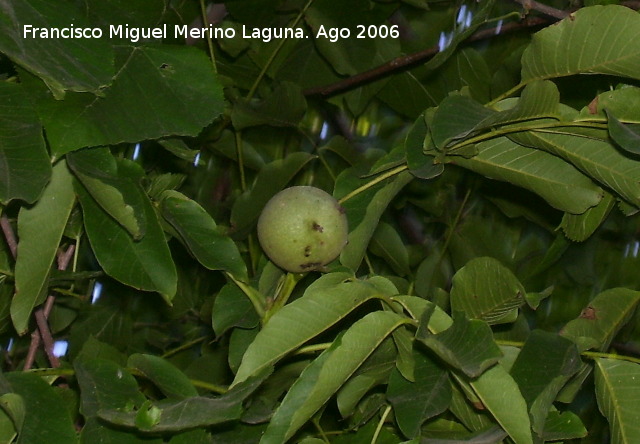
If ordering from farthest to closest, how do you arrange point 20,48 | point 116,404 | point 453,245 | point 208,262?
point 453,245 < point 208,262 < point 116,404 < point 20,48

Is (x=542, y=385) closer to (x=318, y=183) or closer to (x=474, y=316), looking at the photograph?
(x=474, y=316)

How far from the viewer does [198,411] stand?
86 centimetres

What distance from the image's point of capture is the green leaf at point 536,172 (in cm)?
112

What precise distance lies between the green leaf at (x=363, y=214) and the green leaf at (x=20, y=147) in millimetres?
423

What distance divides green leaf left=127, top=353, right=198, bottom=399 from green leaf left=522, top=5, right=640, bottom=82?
1.85 ft

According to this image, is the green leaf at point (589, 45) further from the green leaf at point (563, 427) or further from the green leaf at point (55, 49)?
the green leaf at point (55, 49)

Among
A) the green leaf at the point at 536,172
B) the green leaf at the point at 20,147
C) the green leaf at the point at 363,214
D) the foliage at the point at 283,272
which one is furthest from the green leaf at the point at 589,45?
the green leaf at the point at 20,147

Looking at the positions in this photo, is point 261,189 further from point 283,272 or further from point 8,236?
point 8,236

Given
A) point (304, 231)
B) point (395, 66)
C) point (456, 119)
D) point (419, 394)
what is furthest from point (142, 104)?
point (395, 66)

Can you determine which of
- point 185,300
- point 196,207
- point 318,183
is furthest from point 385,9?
point 196,207

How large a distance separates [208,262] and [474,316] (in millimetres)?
348

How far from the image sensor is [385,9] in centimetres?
185

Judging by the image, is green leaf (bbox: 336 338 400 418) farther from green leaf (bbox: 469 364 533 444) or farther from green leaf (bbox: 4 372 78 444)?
green leaf (bbox: 4 372 78 444)

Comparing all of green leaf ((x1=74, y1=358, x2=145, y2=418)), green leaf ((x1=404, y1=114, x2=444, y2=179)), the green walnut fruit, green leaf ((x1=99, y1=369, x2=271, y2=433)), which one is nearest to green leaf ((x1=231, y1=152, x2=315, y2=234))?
the green walnut fruit
